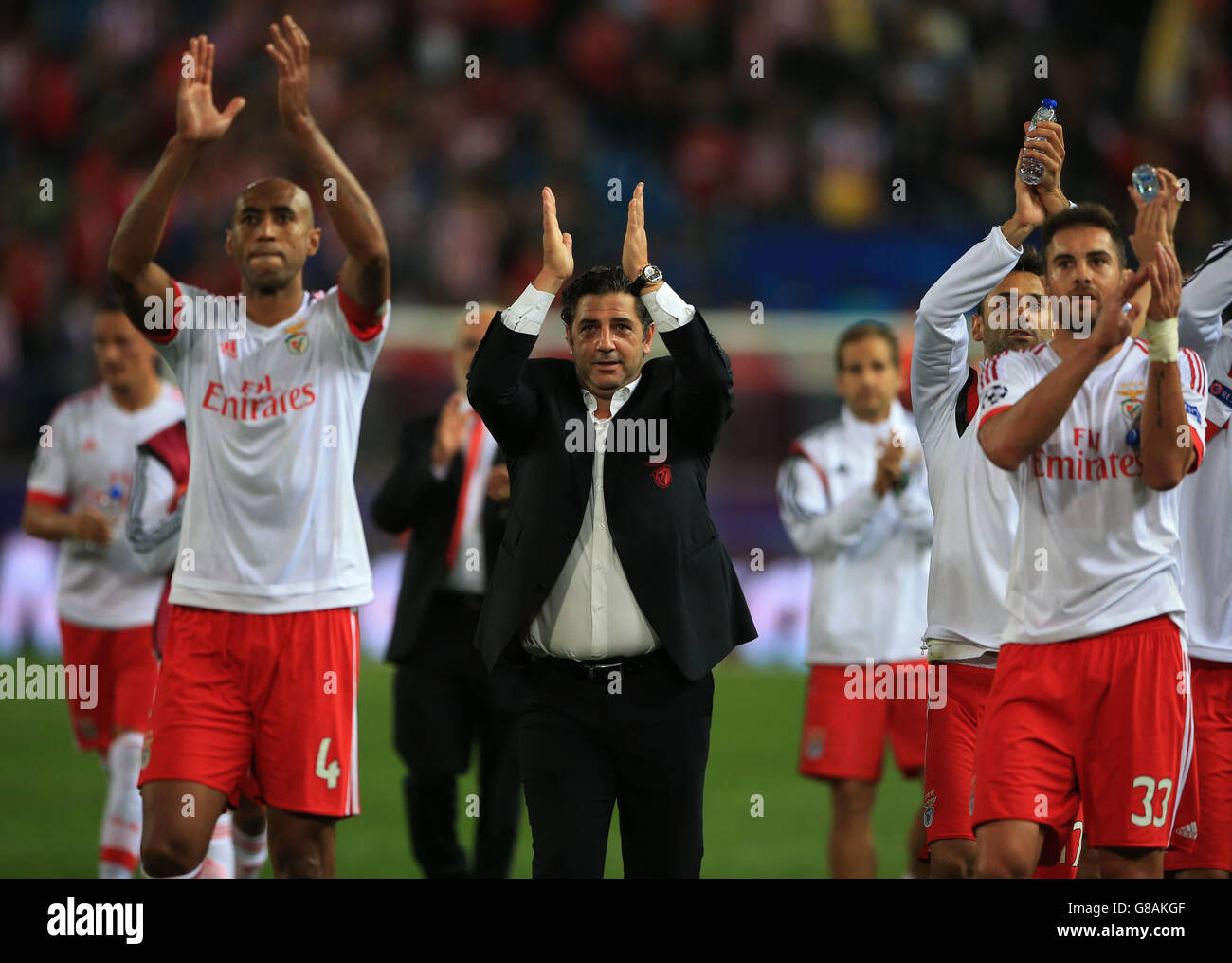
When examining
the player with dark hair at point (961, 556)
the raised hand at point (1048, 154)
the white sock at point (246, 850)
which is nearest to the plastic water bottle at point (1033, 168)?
the raised hand at point (1048, 154)

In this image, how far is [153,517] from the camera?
6.32 m

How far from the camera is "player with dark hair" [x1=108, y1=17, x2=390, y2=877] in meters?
5.22

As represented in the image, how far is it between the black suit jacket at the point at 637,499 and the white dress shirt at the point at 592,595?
4cm

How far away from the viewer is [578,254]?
16.3 meters

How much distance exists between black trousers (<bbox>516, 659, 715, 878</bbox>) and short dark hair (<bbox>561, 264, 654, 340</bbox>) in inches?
42.8

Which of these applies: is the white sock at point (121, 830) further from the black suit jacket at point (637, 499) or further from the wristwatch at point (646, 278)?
the wristwatch at point (646, 278)

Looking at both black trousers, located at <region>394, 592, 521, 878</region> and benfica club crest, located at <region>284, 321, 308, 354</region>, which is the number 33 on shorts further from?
black trousers, located at <region>394, 592, 521, 878</region>

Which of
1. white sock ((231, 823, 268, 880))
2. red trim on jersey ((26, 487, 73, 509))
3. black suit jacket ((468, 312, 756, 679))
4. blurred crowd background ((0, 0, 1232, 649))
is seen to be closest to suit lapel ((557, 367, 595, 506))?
black suit jacket ((468, 312, 756, 679))

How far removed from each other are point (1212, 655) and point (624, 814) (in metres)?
2.11

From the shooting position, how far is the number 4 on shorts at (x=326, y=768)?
5.23 metres

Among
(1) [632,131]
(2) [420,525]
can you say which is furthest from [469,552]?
(1) [632,131]

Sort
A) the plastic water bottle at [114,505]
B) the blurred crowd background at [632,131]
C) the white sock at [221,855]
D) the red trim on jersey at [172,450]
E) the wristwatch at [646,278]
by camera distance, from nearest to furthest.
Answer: the wristwatch at [646,278] → the white sock at [221,855] → the red trim on jersey at [172,450] → the plastic water bottle at [114,505] → the blurred crowd background at [632,131]

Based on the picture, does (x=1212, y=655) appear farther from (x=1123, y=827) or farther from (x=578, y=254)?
(x=578, y=254)


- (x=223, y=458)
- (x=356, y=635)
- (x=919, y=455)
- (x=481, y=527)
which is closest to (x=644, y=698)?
(x=356, y=635)
